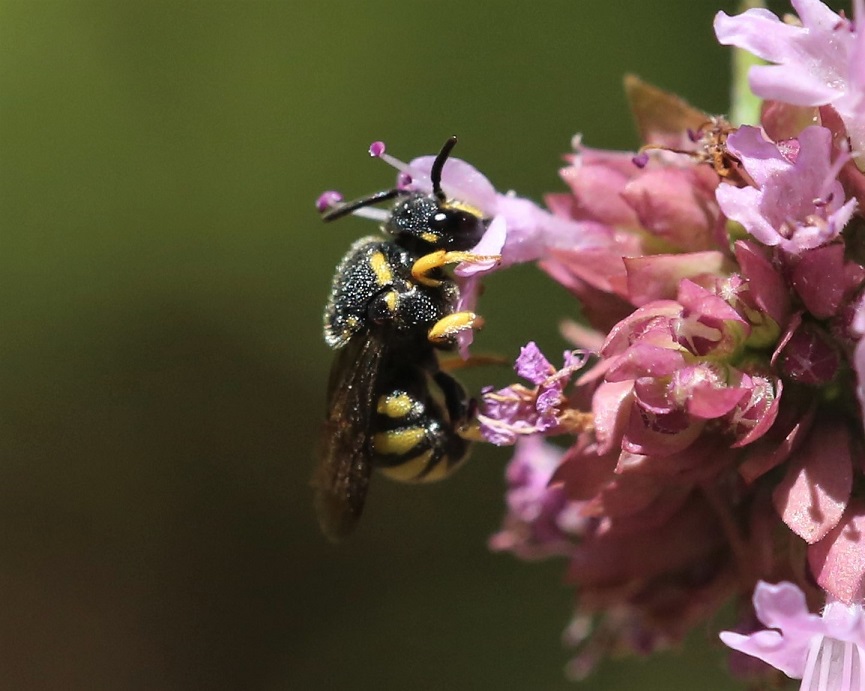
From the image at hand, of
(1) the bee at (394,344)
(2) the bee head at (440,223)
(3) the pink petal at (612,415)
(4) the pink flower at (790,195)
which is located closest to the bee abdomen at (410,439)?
(1) the bee at (394,344)

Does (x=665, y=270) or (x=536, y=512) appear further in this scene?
(x=536, y=512)

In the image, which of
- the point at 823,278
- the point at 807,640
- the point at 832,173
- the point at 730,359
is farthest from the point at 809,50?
the point at 807,640

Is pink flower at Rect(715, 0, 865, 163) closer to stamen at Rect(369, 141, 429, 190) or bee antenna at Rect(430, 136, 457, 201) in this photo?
bee antenna at Rect(430, 136, 457, 201)

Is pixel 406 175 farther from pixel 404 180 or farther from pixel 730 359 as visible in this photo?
pixel 730 359

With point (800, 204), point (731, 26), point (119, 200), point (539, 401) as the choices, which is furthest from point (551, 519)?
point (119, 200)

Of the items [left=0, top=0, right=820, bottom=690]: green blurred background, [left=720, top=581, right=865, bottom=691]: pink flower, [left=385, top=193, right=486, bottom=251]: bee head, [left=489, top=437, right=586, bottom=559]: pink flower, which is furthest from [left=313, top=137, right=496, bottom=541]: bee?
[left=0, top=0, right=820, bottom=690]: green blurred background

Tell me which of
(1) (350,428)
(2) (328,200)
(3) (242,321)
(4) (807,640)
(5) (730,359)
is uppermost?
(2) (328,200)
